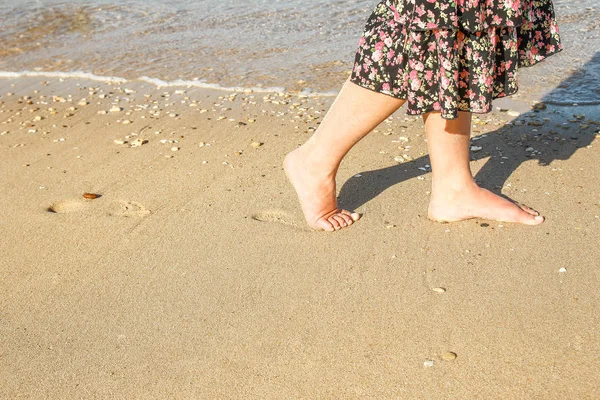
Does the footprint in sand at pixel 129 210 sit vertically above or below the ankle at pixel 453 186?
below

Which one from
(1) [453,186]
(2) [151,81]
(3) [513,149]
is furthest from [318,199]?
(2) [151,81]

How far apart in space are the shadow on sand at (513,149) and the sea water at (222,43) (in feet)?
1.47

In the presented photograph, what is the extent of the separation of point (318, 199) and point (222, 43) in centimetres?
392

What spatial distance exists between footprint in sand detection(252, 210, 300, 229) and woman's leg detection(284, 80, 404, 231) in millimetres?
94

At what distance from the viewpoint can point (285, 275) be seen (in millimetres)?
2547

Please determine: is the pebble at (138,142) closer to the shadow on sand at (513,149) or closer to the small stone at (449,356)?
the shadow on sand at (513,149)

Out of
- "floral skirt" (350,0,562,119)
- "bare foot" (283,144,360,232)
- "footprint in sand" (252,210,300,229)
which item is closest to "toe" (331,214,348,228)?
"bare foot" (283,144,360,232)

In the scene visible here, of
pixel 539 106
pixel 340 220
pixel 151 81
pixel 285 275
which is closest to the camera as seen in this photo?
pixel 285 275

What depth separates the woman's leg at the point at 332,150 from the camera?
2.56 meters

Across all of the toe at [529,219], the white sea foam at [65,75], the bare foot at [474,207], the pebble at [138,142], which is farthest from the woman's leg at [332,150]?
the white sea foam at [65,75]

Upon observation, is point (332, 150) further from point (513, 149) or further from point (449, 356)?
point (513, 149)

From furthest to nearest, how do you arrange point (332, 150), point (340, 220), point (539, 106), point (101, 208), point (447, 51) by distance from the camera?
point (539, 106) → point (101, 208) → point (340, 220) → point (332, 150) → point (447, 51)

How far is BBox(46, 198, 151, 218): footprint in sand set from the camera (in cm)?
311

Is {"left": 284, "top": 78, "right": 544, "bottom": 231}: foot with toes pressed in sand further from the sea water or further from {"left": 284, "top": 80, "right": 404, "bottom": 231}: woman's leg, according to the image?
the sea water
